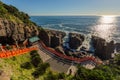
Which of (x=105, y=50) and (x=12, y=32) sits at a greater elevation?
(x=12, y=32)

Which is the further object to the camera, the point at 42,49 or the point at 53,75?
the point at 42,49

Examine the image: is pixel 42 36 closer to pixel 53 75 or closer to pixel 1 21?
pixel 1 21

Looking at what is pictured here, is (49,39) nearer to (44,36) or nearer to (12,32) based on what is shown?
(44,36)

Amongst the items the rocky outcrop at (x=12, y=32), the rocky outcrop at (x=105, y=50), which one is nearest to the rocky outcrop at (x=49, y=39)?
the rocky outcrop at (x=12, y=32)

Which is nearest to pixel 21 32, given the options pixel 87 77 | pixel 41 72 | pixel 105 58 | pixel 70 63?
pixel 70 63

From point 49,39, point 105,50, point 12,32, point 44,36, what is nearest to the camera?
point 12,32

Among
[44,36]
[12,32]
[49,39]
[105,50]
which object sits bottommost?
[105,50]

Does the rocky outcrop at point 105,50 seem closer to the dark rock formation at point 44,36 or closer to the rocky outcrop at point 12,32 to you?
the dark rock formation at point 44,36

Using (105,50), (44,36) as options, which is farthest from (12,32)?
(105,50)

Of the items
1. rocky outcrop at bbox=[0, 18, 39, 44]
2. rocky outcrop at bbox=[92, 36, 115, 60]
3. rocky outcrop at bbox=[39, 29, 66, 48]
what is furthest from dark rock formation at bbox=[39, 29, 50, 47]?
rocky outcrop at bbox=[92, 36, 115, 60]
